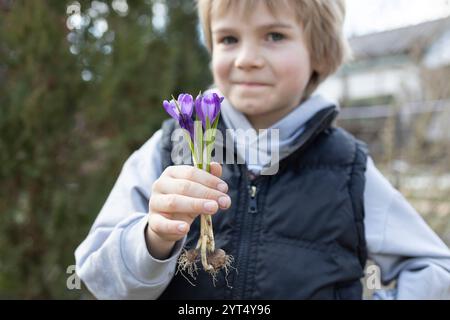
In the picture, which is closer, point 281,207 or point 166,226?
point 166,226

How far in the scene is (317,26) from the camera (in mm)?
860

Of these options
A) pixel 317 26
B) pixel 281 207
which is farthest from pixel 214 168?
pixel 317 26

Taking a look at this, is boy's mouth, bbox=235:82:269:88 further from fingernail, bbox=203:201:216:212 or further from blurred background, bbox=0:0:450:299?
blurred background, bbox=0:0:450:299

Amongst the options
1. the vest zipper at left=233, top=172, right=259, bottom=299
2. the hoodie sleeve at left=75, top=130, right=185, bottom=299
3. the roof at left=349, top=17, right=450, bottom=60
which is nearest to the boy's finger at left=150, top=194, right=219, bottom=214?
the hoodie sleeve at left=75, top=130, right=185, bottom=299

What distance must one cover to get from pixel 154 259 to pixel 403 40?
2.06 metres

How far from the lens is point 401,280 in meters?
0.89

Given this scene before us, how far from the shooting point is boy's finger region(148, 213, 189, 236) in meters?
0.57

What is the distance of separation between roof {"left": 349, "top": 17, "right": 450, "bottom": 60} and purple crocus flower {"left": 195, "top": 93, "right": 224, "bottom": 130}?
1.21m

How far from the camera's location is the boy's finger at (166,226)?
0.57 m

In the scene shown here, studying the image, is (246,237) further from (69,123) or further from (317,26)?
(69,123)

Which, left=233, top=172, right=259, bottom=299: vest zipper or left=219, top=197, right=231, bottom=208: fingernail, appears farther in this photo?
left=233, top=172, right=259, bottom=299: vest zipper

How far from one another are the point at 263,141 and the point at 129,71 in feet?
3.16

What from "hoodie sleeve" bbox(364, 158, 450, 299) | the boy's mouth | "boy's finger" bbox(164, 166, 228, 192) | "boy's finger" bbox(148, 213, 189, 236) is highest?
the boy's mouth

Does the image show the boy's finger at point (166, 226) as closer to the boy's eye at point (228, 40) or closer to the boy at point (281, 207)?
the boy at point (281, 207)
